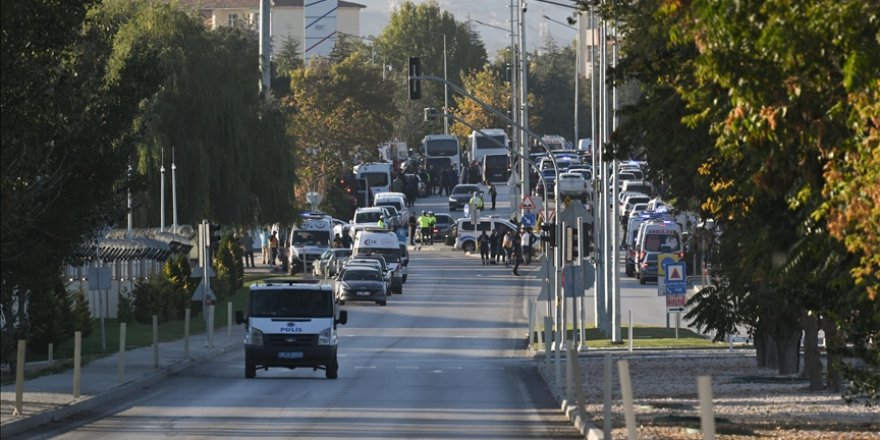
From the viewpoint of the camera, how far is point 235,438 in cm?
2061

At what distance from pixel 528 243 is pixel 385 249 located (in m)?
10.3

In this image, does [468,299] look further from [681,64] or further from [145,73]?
[681,64]

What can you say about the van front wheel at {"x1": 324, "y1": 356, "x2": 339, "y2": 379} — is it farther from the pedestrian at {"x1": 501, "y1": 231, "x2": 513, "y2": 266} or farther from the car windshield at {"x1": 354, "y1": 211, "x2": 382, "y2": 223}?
the car windshield at {"x1": 354, "y1": 211, "x2": 382, "y2": 223}

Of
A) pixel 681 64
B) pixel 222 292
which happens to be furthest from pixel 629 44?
pixel 222 292

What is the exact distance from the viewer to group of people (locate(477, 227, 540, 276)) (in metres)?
77.1

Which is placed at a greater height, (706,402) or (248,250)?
(248,250)

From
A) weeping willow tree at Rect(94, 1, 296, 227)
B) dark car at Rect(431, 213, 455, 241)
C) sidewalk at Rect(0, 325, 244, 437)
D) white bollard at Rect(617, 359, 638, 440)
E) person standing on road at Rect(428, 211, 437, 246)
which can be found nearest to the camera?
white bollard at Rect(617, 359, 638, 440)

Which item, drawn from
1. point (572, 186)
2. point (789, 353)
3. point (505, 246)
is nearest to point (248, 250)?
point (505, 246)

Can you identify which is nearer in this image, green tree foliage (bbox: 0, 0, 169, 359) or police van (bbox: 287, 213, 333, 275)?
green tree foliage (bbox: 0, 0, 169, 359)

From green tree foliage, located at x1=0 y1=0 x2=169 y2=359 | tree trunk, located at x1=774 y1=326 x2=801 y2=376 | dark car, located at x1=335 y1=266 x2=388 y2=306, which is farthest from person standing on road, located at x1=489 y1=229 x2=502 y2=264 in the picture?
tree trunk, located at x1=774 y1=326 x2=801 y2=376

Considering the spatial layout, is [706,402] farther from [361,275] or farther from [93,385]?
[361,275]

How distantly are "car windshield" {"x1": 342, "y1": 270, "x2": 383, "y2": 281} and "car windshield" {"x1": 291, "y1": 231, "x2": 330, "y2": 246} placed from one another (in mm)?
14878

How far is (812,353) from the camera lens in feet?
92.7

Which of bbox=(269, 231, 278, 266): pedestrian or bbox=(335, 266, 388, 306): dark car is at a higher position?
bbox=(269, 231, 278, 266): pedestrian
